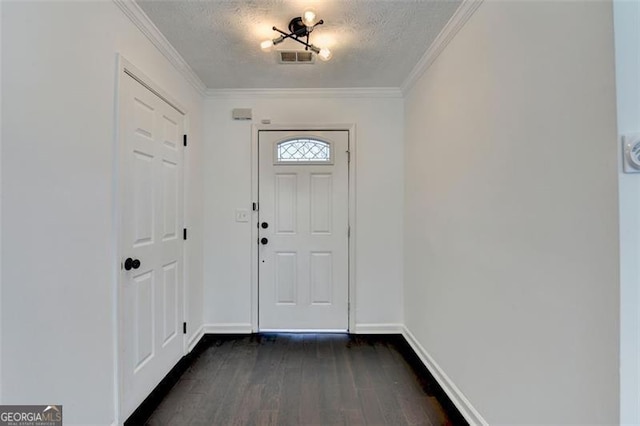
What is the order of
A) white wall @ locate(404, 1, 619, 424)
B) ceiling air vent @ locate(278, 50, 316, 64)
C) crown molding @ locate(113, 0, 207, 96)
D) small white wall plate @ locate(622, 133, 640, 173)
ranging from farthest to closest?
ceiling air vent @ locate(278, 50, 316, 64) → crown molding @ locate(113, 0, 207, 96) → white wall @ locate(404, 1, 619, 424) → small white wall plate @ locate(622, 133, 640, 173)

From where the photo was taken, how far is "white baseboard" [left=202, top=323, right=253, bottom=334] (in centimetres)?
298

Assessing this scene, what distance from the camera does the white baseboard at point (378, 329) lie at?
2986 mm

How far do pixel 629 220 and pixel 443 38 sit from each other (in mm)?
1673

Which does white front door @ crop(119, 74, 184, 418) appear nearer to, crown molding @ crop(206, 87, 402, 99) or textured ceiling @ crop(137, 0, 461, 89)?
textured ceiling @ crop(137, 0, 461, 89)

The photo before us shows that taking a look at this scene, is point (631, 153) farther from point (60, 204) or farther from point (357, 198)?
point (357, 198)

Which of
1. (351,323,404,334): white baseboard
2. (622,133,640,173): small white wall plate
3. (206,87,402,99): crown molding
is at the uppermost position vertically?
(206,87,402,99): crown molding

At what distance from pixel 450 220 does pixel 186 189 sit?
2.13 meters

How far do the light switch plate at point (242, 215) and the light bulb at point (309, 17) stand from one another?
5.88ft

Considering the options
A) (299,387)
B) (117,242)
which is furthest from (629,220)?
(117,242)

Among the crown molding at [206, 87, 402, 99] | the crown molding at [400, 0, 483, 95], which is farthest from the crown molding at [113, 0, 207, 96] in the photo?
the crown molding at [400, 0, 483, 95]

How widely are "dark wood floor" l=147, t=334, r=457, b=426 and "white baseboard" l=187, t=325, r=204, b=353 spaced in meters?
0.11

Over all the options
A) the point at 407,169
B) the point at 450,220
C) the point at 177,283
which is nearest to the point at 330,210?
the point at 407,169

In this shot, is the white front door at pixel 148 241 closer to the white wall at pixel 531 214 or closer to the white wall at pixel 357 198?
the white wall at pixel 357 198

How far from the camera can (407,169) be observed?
9.45ft
